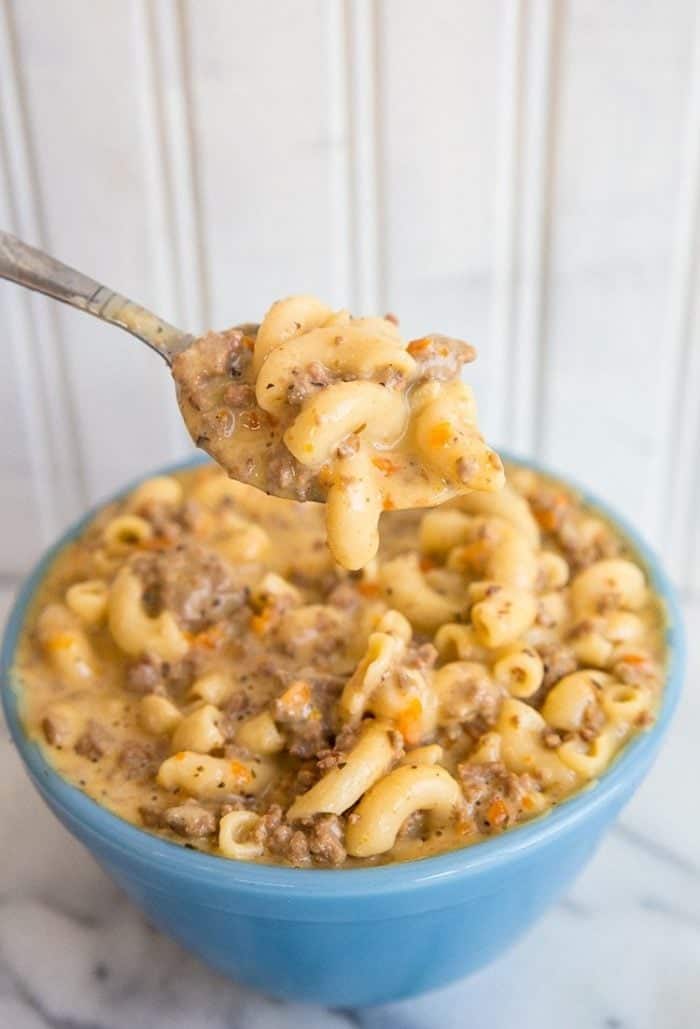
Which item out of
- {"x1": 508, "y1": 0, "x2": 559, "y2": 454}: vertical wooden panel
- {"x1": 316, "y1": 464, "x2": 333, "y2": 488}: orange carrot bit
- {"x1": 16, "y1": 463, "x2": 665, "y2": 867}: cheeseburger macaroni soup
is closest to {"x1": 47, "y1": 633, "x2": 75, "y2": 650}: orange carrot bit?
{"x1": 16, "y1": 463, "x2": 665, "y2": 867}: cheeseburger macaroni soup

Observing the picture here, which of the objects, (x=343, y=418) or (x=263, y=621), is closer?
(x=343, y=418)

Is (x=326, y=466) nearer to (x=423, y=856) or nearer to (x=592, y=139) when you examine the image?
(x=423, y=856)

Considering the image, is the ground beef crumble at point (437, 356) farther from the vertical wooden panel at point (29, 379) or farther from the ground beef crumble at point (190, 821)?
the vertical wooden panel at point (29, 379)

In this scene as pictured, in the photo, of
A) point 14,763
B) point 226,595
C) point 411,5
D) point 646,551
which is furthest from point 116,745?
point 411,5

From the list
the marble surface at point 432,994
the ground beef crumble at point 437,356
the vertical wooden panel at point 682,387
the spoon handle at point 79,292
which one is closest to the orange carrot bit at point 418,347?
the ground beef crumble at point 437,356

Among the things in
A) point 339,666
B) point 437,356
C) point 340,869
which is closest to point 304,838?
point 340,869

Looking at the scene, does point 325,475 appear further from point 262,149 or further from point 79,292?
point 262,149
